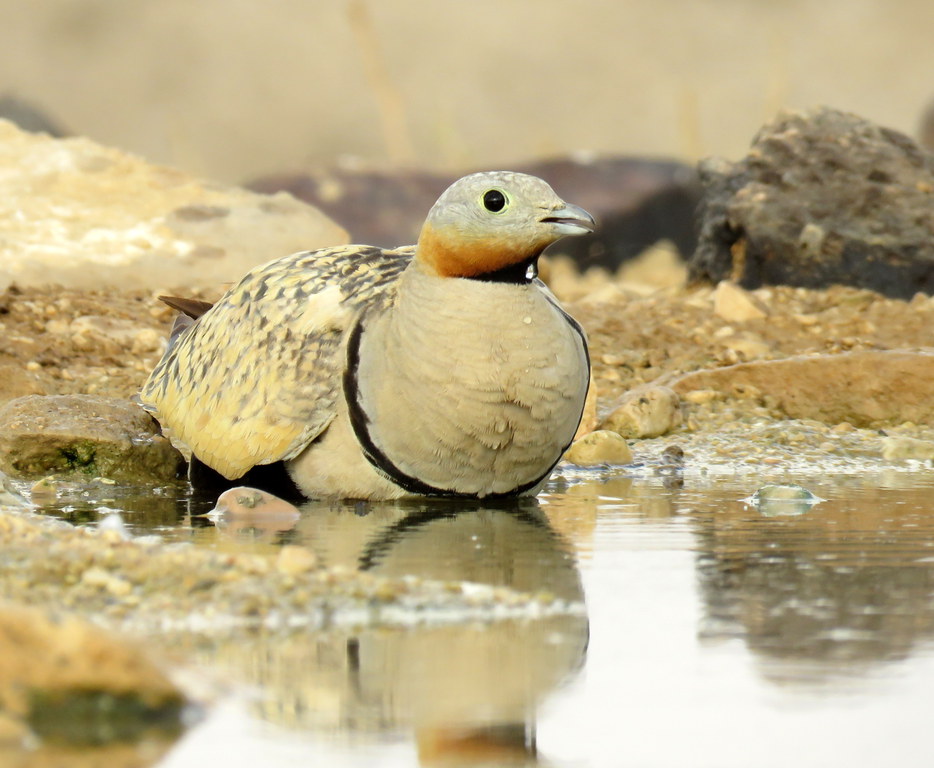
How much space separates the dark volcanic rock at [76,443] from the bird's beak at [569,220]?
195cm

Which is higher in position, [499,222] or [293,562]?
[499,222]

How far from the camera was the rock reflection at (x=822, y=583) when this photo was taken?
3293 millimetres

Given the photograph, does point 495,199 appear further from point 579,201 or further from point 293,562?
point 579,201

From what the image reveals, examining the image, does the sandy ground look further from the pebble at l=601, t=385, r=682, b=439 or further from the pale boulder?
the pebble at l=601, t=385, r=682, b=439

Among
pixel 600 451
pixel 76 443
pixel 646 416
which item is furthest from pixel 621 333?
pixel 76 443

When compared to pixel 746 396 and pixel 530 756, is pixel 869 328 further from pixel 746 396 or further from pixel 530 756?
pixel 530 756

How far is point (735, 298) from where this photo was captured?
8.70 metres

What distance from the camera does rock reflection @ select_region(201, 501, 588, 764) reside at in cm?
283

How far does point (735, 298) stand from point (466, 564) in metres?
4.72

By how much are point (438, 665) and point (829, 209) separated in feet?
20.4

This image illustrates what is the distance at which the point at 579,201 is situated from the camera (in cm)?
1377

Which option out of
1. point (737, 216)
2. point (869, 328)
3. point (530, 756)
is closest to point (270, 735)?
point (530, 756)

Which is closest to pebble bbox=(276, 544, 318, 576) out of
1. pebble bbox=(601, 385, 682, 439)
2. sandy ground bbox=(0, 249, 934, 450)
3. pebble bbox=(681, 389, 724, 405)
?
pebble bbox=(601, 385, 682, 439)

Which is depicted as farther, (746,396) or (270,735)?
(746,396)
